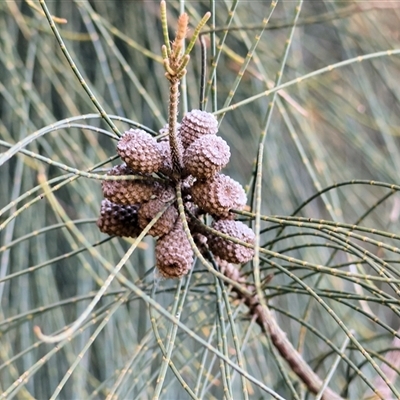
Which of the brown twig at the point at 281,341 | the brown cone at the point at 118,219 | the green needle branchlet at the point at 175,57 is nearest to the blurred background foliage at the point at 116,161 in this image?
the brown twig at the point at 281,341

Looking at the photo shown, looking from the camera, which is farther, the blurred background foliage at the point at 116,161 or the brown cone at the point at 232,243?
the blurred background foliage at the point at 116,161

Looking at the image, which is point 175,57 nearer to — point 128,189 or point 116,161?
point 128,189

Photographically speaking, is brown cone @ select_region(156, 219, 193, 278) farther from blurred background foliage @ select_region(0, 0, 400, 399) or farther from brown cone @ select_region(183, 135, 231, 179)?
blurred background foliage @ select_region(0, 0, 400, 399)

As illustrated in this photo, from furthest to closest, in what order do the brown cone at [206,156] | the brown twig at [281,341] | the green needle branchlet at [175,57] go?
the brown twig at [281,341] < the brown cone at [206,156] < the green needle branchlet at [175,57]

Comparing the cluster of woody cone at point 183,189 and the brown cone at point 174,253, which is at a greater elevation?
the cluster of woody cone at point 183,189

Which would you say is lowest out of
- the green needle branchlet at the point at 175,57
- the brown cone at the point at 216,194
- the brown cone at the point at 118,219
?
the brown cone at the point at 216,194

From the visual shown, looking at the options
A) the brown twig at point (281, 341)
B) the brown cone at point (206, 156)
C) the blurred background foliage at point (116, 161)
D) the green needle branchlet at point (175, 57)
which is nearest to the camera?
the green needle branchlet at point (175, 57)

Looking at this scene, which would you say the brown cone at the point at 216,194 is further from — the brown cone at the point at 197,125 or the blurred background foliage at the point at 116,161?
the blurred background foliage at the point at 116,161

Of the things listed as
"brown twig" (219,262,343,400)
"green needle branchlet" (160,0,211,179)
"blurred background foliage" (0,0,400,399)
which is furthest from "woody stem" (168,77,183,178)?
"blurred background foliage" (0,0,400,399)

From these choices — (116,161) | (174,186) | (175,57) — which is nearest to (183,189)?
(174,186)
